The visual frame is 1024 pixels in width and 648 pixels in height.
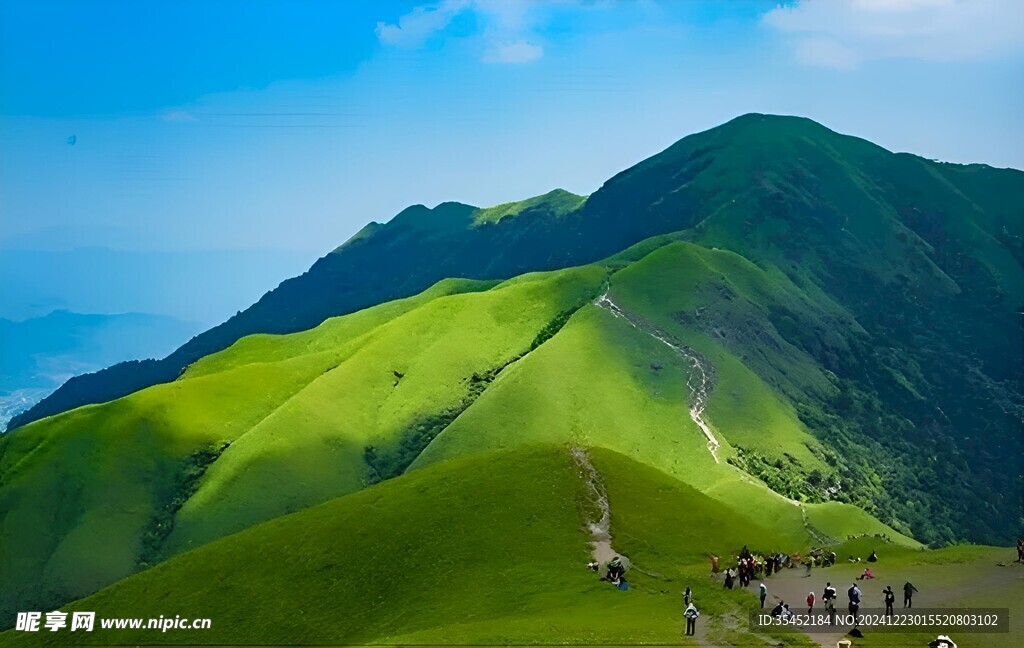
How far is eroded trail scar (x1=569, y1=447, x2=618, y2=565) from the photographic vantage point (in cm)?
6406

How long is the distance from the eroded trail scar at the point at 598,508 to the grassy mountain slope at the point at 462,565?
70 cm

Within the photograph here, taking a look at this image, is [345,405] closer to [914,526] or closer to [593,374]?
[593,374]

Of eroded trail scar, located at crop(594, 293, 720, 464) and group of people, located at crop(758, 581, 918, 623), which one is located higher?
eroded trail scar, located at crop(594, 293, 720, 464)

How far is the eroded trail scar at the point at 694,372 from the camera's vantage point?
138625 millimetres

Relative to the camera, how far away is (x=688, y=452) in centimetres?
13162

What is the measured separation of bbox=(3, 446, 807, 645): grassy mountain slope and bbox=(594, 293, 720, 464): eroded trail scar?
192 ft

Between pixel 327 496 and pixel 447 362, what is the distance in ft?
138

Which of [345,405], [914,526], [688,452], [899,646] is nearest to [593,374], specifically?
[688,452]

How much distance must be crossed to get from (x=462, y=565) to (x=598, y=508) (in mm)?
12947

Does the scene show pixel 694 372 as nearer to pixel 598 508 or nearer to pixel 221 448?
pixel 598 508

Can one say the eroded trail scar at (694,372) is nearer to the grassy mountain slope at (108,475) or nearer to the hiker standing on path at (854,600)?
the grassy mountain slope at (108,475)

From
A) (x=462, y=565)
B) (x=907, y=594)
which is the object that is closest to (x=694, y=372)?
(x=462, y=565)

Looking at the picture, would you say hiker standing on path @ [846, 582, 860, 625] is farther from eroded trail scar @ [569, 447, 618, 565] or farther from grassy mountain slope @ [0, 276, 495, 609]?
grassy mountain slope @ [0, 276, 495, 609]

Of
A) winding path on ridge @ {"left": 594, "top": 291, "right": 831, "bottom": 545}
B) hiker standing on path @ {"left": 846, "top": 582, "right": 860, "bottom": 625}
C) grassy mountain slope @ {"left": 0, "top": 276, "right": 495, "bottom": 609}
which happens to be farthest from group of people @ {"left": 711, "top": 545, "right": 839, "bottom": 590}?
grassy mountain slope @ {"left": 0, "top": 276, "right": 495, "bottom": 609}
